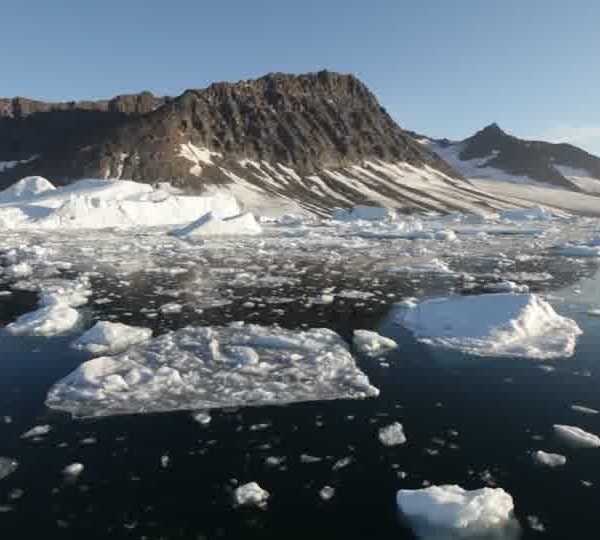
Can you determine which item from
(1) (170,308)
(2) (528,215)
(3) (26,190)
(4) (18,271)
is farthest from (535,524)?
(2) (528,215)

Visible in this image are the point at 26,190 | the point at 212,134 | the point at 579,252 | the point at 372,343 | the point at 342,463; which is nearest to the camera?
the point at 342,463

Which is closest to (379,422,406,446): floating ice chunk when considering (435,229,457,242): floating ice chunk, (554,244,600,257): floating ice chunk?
(554,244,600,257): floating ice chunk

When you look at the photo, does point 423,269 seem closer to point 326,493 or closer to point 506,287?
point 506,287

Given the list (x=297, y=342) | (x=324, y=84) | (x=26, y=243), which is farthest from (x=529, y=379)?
(x=324, y=84)

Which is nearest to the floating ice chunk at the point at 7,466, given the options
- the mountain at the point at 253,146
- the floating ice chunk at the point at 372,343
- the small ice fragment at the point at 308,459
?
the small ice fragment at the point at 308,459

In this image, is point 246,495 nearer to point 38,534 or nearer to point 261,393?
point 38,534

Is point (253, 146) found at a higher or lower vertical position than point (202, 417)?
higher

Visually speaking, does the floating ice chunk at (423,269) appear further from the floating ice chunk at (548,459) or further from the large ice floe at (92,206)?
the large ice floe at (92,206)
